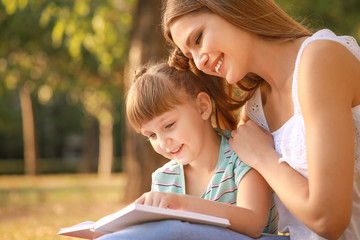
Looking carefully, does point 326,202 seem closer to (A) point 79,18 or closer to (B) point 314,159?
(B) point 314,159

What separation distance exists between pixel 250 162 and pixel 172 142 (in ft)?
1.42

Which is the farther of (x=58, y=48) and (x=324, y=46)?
(x=58, y=48)

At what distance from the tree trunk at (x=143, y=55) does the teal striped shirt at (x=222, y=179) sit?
4.49m

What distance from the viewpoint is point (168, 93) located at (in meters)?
2.69

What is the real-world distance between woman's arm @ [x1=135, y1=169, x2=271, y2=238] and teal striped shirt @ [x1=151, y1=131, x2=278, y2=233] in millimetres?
83

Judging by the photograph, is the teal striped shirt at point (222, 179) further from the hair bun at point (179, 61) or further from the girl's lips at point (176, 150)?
the hair bun at point (179, 61)

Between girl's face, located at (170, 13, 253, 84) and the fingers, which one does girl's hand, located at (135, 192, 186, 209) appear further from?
girl's face, located at (170, 13, 253, 84)

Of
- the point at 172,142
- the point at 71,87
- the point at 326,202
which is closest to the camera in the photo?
the point at 326,202

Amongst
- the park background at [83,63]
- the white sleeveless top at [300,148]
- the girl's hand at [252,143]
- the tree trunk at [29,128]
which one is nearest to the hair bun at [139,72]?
the park background at [83,63]

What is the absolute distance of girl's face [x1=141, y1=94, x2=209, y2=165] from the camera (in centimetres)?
265

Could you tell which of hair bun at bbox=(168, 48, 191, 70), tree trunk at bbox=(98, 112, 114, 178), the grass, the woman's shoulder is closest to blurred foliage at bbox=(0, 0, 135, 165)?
tree trunk at bbox=(98, 112, 114, 178)

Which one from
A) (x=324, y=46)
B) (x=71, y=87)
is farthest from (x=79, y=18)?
(x=324, y=46)

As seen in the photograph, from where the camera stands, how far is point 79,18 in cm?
899

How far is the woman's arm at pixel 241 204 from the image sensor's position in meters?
2.16
